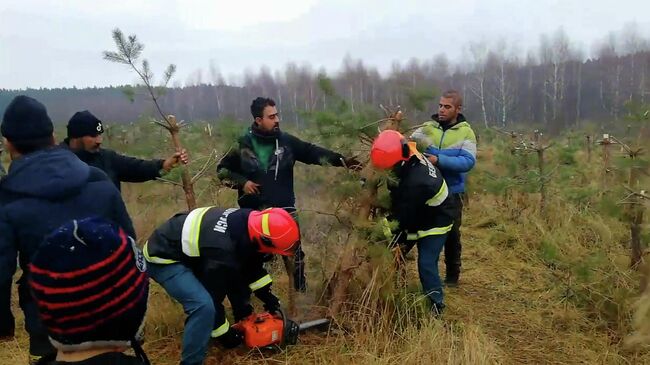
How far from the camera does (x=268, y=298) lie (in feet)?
10.7

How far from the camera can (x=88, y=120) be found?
337cm

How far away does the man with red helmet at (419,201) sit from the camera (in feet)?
11.3

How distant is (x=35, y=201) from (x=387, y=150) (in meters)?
2.10

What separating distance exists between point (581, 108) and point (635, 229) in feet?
110

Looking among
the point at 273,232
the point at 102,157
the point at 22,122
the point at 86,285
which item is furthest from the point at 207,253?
the point at 86,285

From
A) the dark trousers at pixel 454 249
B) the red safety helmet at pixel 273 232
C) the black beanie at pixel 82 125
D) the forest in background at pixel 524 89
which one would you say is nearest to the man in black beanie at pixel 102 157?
the black beanie at pixel 82 125

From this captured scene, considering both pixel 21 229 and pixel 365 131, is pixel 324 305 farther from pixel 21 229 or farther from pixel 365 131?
pixel 21 229

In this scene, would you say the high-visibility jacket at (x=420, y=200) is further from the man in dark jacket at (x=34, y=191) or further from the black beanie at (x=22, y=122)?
the black beanie at (x=22, y=122)

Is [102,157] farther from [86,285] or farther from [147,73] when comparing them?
[86,285]

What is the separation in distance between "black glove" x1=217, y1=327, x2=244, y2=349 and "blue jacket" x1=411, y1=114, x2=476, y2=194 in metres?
1.93

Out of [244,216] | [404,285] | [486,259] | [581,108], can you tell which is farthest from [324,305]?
[581,108]

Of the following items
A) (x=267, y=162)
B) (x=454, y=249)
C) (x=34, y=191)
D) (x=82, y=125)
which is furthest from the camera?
(x=454, y=249)

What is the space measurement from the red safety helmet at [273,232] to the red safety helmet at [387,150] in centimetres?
92

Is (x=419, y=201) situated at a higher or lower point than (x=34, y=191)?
lower
